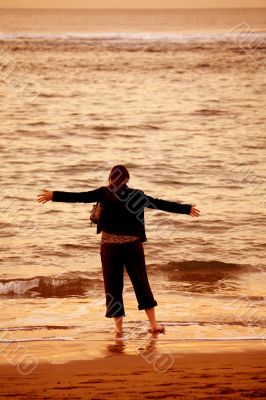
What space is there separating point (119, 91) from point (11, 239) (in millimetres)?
26877

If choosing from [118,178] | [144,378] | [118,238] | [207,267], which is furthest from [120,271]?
[207,267]

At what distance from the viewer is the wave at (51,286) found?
994cm

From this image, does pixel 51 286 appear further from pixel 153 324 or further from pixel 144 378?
pixel 144 378

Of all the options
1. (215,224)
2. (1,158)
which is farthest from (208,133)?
(215,224)

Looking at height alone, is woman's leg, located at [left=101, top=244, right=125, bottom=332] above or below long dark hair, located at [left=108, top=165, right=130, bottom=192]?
below

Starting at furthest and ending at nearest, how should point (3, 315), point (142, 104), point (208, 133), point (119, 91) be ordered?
point (119, 91) → point (142, 104) → point (208, 133) → point (3, 315)

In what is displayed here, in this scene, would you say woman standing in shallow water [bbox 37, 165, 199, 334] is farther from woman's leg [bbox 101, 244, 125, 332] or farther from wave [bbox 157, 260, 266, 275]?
wave [bbox 157, 260, 266, 275]

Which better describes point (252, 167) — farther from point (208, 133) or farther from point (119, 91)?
point (119, 91)

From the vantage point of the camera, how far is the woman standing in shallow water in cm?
704

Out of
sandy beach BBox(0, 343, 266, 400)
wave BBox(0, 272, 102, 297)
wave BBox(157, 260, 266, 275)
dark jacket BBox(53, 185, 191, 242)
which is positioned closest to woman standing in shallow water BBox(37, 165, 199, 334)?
dark jacket BBox(53, 185, 191, 242)

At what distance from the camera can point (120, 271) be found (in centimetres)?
742

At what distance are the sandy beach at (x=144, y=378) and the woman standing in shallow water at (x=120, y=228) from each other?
805mm

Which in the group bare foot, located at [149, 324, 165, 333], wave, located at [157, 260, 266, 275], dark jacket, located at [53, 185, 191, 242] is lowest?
wave, located at [157, 260, 266, 275]

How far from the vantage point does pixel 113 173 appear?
23.3 feet
